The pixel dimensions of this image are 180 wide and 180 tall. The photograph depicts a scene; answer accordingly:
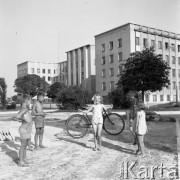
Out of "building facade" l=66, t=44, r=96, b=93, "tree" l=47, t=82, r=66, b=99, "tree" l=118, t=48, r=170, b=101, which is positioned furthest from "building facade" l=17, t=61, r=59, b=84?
"tree" l=118, t=48, r=170, b=101

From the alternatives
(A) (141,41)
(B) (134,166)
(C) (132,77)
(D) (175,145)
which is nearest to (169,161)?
(B) (134,166)

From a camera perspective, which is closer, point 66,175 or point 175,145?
point 66,175

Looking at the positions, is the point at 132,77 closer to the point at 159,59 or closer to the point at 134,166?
the point at 159,59

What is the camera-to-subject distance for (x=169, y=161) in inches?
247

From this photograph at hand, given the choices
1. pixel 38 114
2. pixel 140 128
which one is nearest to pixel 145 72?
pixel 38 114

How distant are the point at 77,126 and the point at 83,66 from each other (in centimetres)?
6935

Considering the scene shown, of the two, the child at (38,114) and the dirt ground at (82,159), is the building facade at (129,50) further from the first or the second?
the child at (38,114)

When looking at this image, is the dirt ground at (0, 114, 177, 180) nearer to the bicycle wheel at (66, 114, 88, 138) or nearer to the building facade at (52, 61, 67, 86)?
the bicycle wheel at (66, 114, 88, 138)

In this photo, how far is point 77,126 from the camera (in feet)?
32.0

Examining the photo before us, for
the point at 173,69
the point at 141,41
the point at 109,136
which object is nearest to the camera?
the point at 109,136

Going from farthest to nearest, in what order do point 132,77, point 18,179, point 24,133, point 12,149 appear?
point 132,77
point 12,149
point 24,133
point 18,179

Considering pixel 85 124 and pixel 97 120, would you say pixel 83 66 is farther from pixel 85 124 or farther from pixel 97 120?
pixel 97 120

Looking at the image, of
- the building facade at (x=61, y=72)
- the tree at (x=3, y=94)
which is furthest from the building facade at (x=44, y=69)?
the tree at (x=3, y=94)

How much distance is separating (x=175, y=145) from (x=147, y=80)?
18524 millimetres
